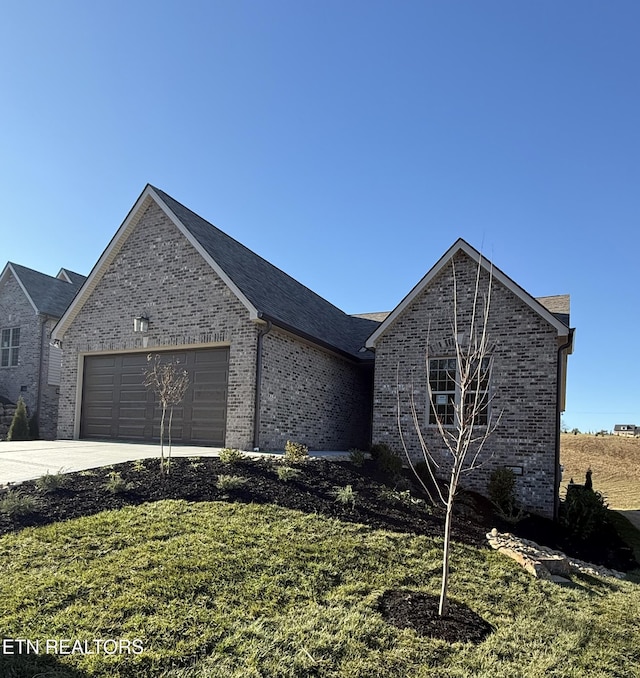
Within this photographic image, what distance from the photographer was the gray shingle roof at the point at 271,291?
14.0m

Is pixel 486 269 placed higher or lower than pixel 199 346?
higher

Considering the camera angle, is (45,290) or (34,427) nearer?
(34,427)

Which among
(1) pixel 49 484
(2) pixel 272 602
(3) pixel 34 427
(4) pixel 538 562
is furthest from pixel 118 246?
(4) pixel 538 562

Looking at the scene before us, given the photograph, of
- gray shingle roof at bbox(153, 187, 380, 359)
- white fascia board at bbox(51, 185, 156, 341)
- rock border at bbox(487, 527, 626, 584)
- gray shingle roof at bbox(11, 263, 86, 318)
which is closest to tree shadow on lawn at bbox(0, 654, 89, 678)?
rock border at bbox(487, 527, 626, 584)

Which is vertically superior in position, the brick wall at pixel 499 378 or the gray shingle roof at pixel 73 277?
the gray shingle roof at pixel 73 277

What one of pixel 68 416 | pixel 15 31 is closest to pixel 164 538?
pixel 15 31

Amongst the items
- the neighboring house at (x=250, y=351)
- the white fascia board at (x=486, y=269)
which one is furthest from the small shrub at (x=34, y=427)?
the white fascia board at (x=486, y=269)

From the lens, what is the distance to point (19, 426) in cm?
1941

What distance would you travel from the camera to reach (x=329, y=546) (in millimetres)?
6203

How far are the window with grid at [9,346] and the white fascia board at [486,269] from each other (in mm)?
16571

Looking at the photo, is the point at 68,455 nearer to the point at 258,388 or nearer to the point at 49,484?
the point at 49,484

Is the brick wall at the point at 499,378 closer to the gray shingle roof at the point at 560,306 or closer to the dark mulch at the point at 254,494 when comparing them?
the gray shingle roof at the point at 560,306

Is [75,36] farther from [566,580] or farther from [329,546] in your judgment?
[566,580]

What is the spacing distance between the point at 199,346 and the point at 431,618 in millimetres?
10369
